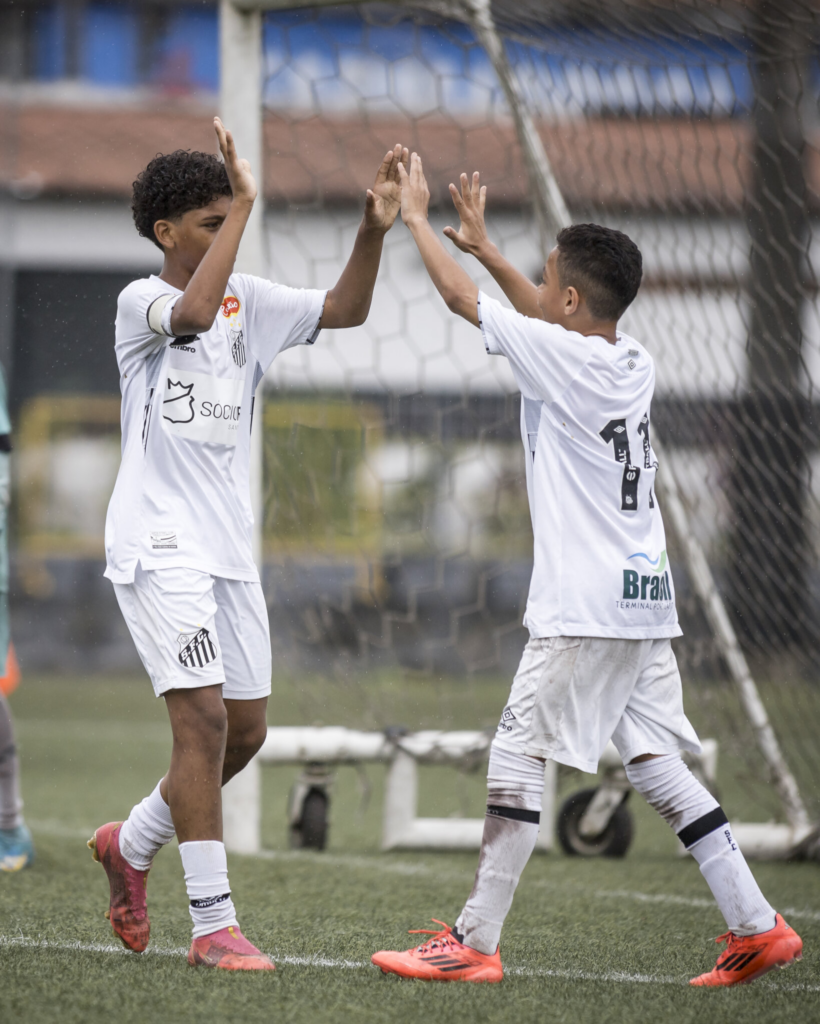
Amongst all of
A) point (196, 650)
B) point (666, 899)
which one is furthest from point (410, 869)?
point (196, 650)

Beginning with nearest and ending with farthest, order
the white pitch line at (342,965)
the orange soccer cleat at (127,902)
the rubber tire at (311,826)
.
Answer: the white pitch line at (342,965), the orange soccer cleat at (127,902), the rubber tire at (311,826)

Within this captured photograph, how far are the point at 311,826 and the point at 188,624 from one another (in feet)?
6.76

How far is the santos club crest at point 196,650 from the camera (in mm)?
2779

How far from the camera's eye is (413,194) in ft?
9.87

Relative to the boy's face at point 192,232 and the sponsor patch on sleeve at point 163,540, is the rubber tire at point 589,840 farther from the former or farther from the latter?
the boy's face at point 192,232

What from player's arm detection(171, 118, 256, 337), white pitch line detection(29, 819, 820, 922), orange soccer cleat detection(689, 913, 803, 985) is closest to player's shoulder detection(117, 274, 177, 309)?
player's arm detection(171, 118, 256, 337)

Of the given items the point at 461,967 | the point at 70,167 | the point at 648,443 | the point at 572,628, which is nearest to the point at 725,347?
the point at 648,443

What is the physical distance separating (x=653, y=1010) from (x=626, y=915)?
1081 millimetres

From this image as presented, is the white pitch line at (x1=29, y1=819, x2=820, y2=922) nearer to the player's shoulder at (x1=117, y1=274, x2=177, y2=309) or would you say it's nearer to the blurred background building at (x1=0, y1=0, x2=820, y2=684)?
the blurred background building at (x1=0, y1=0, x2=820, y2=684)

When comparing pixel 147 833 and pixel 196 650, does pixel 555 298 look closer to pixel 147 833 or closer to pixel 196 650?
pixel 196 650

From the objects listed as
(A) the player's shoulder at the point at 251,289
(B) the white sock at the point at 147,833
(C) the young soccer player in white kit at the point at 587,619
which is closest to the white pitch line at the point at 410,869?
(C) the young soccer player in white kit at the point at 587,619

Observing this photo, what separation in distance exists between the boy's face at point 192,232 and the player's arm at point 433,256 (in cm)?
42

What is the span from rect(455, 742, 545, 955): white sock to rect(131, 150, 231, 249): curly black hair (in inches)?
55.2

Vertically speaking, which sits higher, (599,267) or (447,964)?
(599,267)
